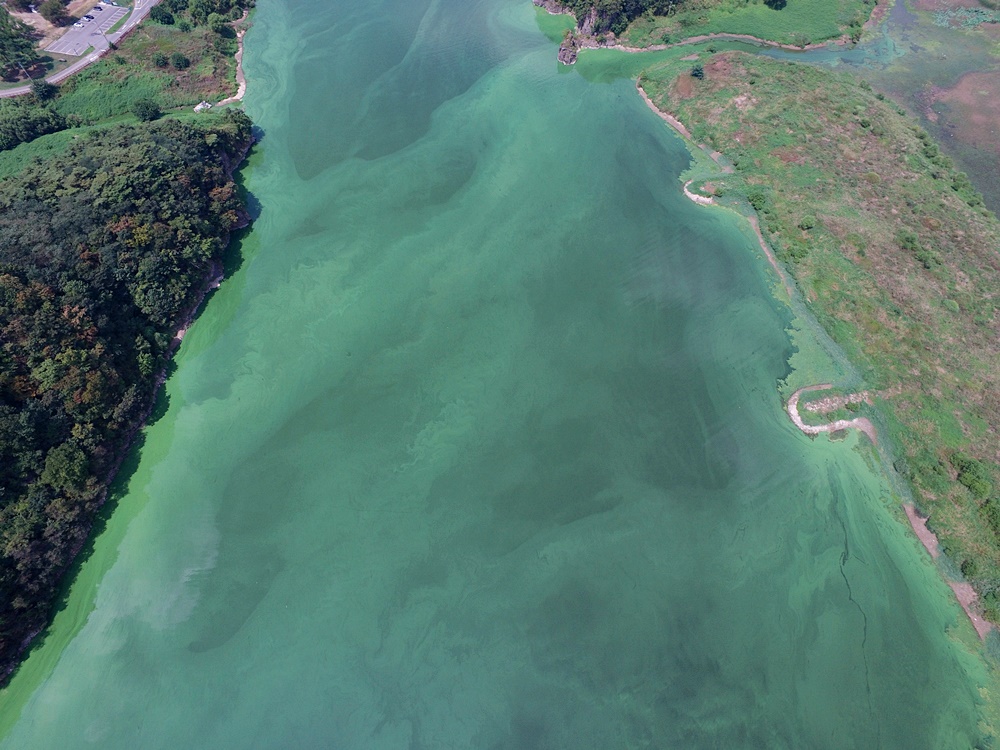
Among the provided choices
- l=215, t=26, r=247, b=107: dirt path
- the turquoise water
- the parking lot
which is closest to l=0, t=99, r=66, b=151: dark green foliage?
the parking lot

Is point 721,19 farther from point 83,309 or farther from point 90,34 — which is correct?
point 90,34

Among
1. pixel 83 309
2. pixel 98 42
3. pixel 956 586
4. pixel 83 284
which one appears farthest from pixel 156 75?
pixel 956 586

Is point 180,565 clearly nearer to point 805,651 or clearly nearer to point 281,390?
point 281,390

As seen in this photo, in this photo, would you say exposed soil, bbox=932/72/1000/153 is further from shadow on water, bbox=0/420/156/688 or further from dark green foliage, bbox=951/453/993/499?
shadow on water, bbox=0/420/156/688

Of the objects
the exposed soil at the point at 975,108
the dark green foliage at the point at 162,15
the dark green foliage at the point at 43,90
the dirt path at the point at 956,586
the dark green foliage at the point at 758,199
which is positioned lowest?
the dirt path at the point at 956,586

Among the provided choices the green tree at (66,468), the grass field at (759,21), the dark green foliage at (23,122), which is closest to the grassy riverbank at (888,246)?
the grass field at (759,21)

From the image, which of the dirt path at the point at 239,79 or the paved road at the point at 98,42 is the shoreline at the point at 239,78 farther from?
the paved road at the point at 98,42
